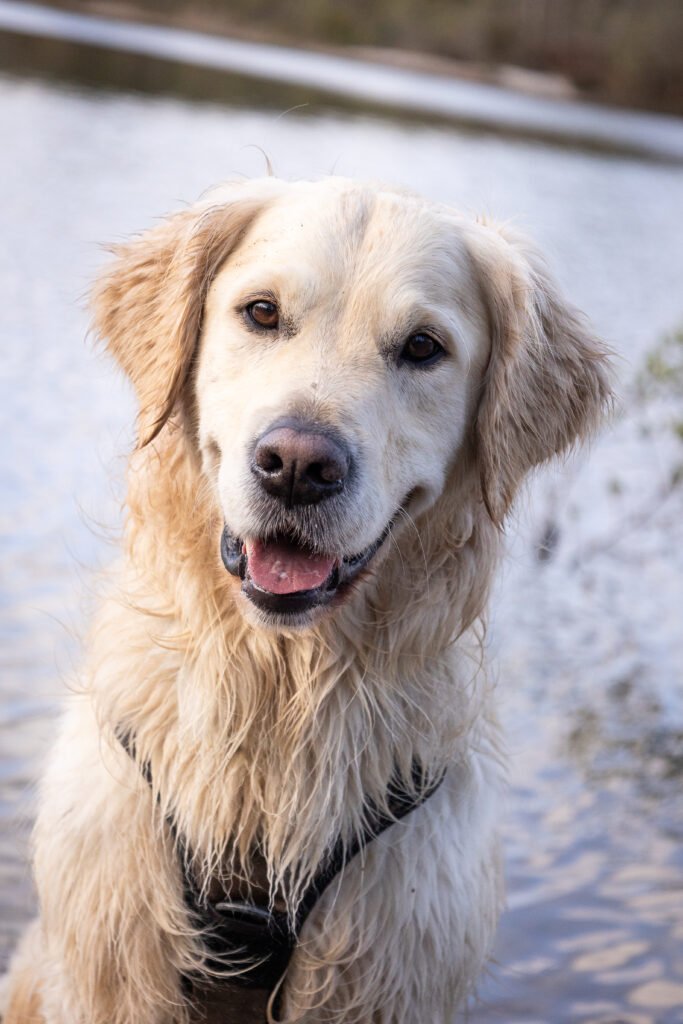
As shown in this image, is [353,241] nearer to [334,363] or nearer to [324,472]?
[334,363]

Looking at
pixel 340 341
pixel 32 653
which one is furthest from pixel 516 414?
pixel 32 653

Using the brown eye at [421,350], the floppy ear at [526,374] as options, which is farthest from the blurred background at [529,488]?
the brown eye at [421,350]

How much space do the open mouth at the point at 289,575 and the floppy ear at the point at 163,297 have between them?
466 mm

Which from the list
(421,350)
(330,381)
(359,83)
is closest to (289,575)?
(330,381)

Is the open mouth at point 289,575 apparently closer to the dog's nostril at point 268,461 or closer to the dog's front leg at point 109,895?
the dog's nostril at point 268,461

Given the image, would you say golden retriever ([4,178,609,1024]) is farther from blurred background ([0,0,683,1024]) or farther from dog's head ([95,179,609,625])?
blurred background ([0,0,683,1024])

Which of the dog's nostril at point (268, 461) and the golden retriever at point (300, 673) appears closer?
the dog's nostril at point (268, 461)

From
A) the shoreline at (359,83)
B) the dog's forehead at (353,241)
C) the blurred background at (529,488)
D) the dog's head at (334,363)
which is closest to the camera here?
the dog's head at (334,363)

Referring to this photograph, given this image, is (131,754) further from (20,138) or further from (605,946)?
(20,138)

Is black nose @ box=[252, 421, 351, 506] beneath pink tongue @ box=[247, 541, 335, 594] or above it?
above

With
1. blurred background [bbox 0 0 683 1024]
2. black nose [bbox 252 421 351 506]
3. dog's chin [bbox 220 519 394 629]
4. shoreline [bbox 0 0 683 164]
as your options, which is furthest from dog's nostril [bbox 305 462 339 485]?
shoreline [bbox 0 0 683 164]

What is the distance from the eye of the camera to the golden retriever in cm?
324

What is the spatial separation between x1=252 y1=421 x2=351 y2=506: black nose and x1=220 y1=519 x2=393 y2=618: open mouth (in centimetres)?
17

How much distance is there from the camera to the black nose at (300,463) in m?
2.86
